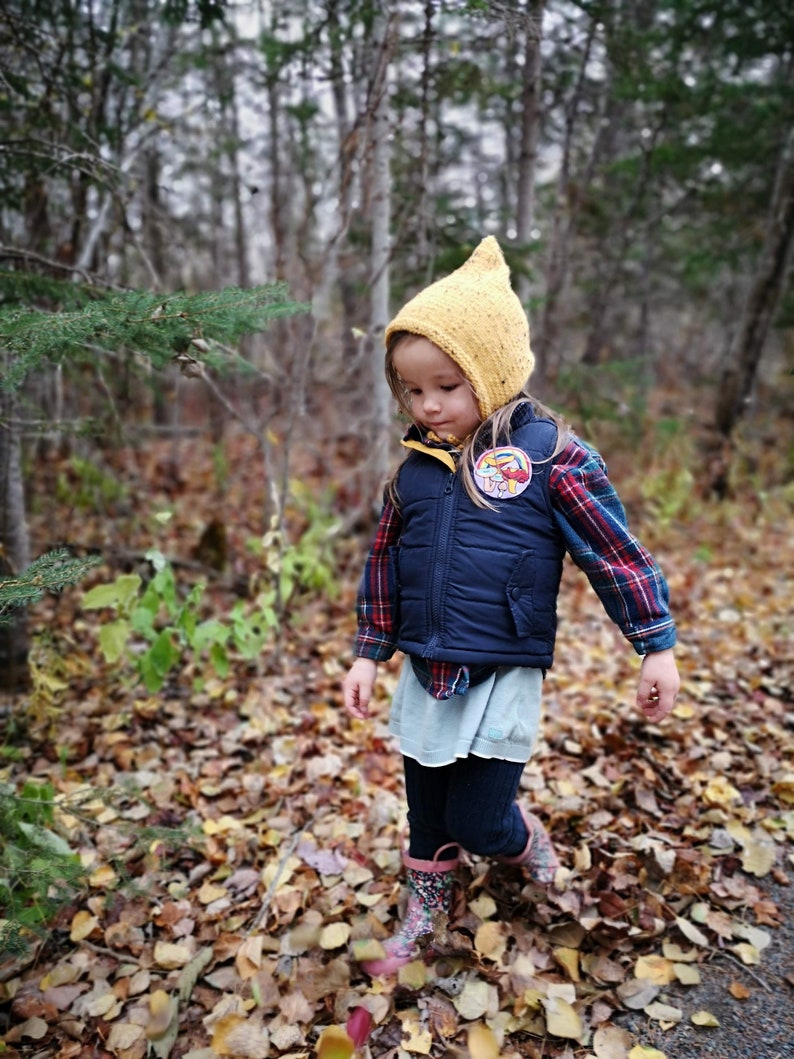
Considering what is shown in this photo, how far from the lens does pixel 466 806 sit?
2.03 meters

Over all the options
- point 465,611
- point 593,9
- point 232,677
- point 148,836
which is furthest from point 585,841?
point 593,9

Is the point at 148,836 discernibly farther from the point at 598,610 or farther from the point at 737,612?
the point at 737,612

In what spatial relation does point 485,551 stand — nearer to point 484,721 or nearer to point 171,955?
point 484,721

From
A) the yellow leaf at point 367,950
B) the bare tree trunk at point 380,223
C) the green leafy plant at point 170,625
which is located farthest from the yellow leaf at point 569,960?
the bare tree trunk at point 380,223

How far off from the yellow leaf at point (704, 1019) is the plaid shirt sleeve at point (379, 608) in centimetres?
131

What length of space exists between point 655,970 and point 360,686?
4.01 ft

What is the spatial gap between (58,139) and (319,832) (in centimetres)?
364

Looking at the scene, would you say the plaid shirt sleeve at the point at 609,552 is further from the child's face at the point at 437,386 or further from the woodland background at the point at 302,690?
the woodland background at the point at 302,690

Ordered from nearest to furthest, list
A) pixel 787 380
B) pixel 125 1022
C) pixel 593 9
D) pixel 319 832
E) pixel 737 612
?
1. pixel 125 1022
2. pixel 319 832
3. pixel 593 9
4. pixel 737 612
5. pixel 787 380

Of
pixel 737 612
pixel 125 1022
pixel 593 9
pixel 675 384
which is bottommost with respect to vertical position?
pixel 125 1022

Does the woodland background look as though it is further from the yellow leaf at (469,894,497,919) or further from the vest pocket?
the vest pocket

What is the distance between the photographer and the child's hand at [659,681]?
178cm

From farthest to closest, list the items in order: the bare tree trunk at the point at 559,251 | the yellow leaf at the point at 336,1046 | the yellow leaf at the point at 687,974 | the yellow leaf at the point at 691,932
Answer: the bare tree trunk at the point at 559,251 < the yellow leaf at the point at 691,932 < the yellow leaf at the point at 687,974 < the yellow leaf at the point at 336,1046

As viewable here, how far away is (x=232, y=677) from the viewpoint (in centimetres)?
403
